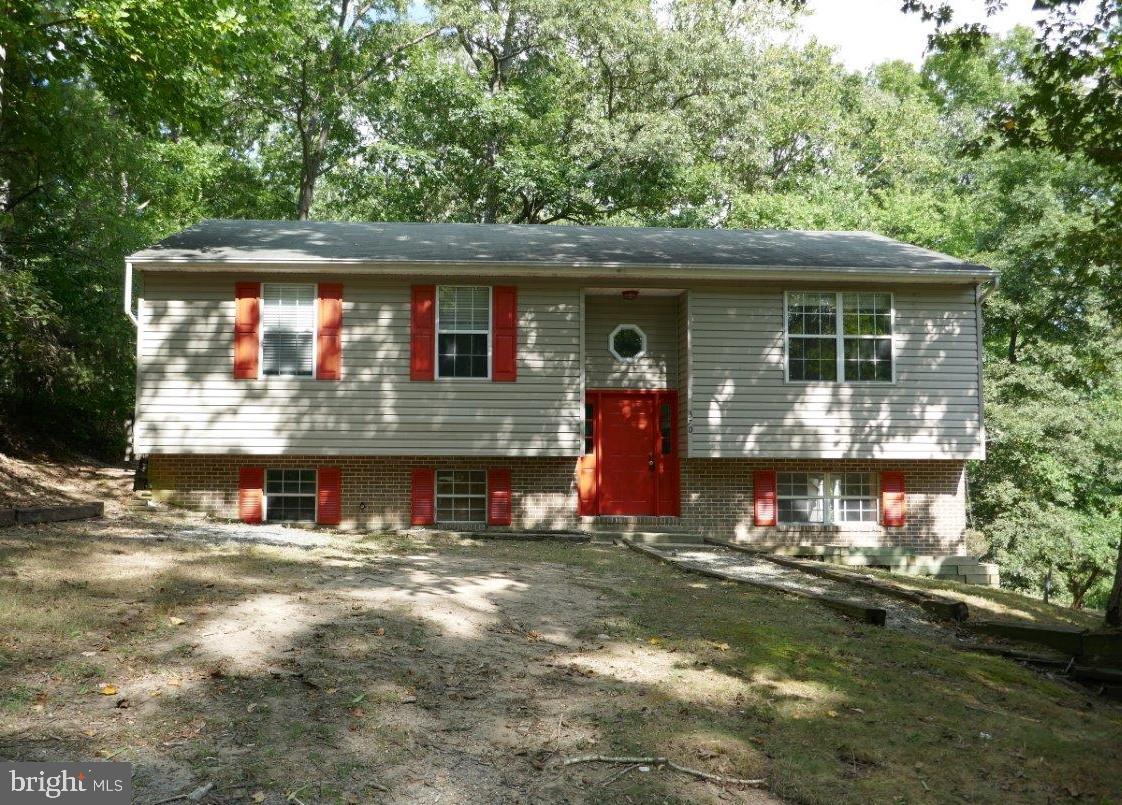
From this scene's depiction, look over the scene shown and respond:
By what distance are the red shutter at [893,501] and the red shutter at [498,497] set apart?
6.55 metres

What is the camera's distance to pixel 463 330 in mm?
14000

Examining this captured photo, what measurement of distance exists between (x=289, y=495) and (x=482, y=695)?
10293 millimetres

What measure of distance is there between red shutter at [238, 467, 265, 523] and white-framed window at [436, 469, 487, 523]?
2.96 meters

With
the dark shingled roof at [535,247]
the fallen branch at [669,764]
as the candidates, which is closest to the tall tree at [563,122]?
the dark shingled roof at [535,247]

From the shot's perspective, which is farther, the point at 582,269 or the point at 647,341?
the point at 647,341

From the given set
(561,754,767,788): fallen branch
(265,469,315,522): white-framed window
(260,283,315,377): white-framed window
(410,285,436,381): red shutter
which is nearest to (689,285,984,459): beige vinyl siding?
(410,285,436,381): red shutter

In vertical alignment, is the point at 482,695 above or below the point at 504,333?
below

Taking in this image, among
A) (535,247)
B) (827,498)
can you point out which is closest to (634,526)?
(827,498)

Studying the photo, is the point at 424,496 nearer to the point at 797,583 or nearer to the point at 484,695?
the point at 797,583

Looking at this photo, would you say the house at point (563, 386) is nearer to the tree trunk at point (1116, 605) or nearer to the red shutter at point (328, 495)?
the red shutter at point (328, 495)

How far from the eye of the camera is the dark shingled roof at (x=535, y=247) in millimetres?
13578

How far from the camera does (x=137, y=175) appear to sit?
1616 cm

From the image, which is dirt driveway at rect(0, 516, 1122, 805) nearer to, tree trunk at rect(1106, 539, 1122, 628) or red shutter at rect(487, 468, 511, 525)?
tree trunk at rect(1106, 539, 1122, 628)

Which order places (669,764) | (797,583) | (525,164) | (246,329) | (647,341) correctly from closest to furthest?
1. (669,764)
2. (797,583)
3. (246,329)
4. (647,341)
5. (525,164)
